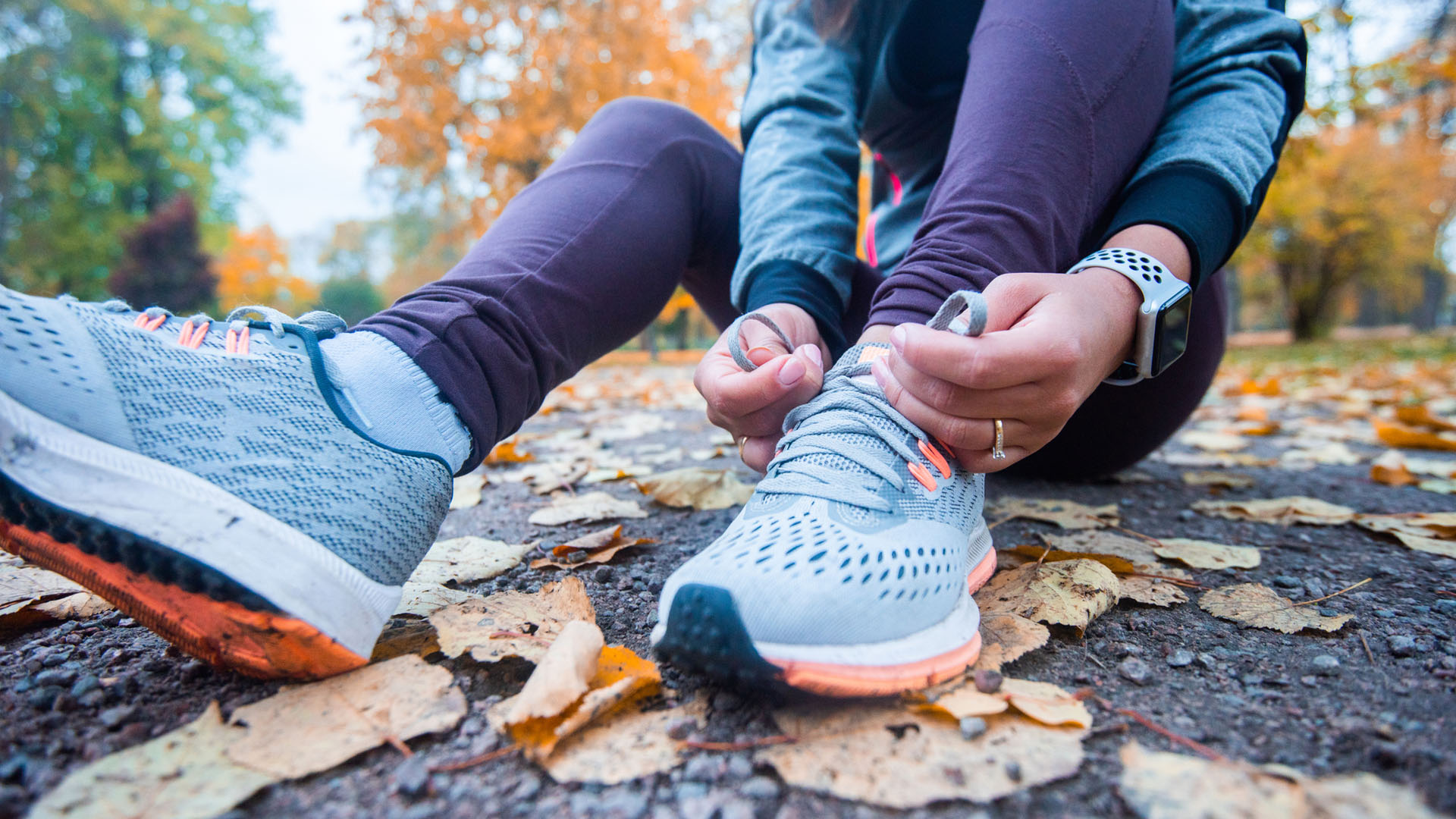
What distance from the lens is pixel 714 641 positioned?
0.52 metres

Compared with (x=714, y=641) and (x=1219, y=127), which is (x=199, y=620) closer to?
(x=714, y=641)

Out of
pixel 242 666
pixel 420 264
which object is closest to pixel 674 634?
pixel 242 666

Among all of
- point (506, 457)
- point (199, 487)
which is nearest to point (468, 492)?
point (506, 457)

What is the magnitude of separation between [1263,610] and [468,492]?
4.13ft

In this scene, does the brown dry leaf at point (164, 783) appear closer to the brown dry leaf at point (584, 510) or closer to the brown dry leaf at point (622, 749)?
the brown dry leaf at point (622, 749)

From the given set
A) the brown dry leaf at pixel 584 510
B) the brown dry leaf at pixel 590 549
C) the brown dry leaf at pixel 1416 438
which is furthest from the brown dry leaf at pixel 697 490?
the brown dry leaf at pixel 1416 438

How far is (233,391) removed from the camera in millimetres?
612

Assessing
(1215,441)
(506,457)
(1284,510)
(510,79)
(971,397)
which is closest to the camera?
(971,397)

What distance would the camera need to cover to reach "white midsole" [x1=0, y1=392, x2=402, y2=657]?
1.68 feet

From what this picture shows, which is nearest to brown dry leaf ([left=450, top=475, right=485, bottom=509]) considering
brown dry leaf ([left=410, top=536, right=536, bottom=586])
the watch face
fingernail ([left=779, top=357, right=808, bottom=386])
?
brown dry leaf ([left=410, top=536, right=536, bottom=586])

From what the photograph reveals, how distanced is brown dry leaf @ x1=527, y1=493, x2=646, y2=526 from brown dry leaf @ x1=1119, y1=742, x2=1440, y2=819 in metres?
0.88

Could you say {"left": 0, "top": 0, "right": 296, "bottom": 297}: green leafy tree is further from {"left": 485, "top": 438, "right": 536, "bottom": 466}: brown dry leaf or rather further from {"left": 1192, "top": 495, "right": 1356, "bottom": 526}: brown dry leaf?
{"left": 1192, "top": 495, "right": 1356, "bottom": 526}: brown dry leaf

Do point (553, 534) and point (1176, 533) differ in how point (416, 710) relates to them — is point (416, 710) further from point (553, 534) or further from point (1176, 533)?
point (1176, 533)

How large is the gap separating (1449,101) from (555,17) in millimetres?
8299
